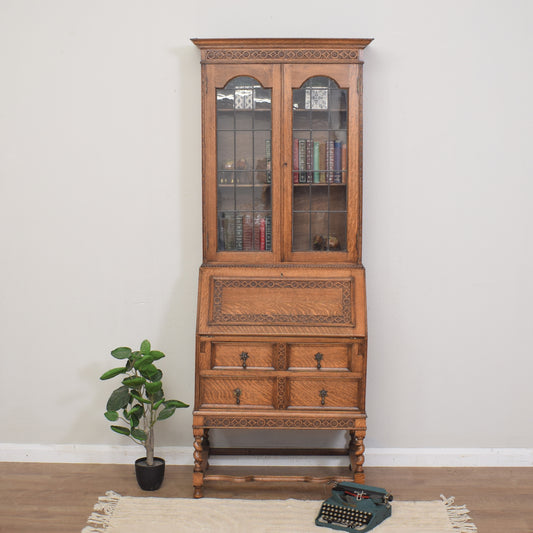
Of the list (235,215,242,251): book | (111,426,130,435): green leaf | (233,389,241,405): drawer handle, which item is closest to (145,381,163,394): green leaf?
(111,426,130,435): green leaf

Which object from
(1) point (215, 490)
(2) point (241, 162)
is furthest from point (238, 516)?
(2) point (241, 162)

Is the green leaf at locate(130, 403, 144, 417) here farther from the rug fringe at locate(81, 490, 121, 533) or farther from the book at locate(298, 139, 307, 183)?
the book at locate(298, 139, 307, 183)

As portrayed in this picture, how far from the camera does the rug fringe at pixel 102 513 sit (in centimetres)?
275

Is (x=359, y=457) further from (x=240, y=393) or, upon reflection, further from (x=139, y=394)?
(x=139, y=394)

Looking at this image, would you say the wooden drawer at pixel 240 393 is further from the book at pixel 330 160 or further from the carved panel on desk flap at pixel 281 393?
the book at pixel 330 160

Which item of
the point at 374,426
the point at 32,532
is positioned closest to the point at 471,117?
the point at 374,426

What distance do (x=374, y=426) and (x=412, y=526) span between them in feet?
2.23

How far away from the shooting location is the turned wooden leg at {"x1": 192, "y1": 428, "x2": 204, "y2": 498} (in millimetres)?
2945

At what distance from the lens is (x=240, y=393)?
2973mm

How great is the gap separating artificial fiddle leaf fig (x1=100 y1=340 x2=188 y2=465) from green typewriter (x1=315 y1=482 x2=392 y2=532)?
813mm

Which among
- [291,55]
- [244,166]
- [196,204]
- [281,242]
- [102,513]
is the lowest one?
[102,513]

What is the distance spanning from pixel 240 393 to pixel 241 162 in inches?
43.2

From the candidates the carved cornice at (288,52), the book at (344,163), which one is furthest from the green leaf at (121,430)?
the carved cornice at (288,52)

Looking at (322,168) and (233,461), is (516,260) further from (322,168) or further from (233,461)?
(233,461)
